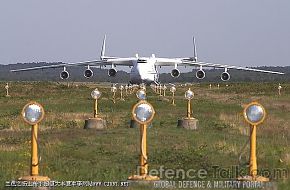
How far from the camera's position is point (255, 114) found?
9.81m

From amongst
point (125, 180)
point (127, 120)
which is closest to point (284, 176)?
point (125, 180)

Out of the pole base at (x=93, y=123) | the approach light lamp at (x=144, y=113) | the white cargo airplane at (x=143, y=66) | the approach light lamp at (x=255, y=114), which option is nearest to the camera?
the approach light lamp at (x=255, y=114)

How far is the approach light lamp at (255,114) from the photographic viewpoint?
978cm

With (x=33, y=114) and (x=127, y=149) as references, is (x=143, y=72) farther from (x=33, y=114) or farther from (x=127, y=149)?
(x=33, y=114)

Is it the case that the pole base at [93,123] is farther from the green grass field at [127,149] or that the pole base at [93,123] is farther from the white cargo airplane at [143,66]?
the white cargo airplane at [143,66]

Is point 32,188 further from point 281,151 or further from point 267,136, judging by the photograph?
point 267,136

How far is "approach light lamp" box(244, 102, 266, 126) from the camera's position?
978 centimetres

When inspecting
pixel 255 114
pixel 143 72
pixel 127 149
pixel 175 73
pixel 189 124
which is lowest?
pixel 127 149

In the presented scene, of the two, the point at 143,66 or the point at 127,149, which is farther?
the point at 143,66

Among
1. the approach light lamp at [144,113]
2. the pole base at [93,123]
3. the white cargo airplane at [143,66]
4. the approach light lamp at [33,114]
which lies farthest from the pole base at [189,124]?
the white cargo airplane at [143,66]

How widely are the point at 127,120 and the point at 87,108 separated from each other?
7.79m

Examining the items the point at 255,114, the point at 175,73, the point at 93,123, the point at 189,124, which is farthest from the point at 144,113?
the point at 175,73

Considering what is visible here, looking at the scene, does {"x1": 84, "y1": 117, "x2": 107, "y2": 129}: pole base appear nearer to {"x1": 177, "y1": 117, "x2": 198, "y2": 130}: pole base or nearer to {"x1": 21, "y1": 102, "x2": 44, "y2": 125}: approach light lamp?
{"x1": 177, "y1": 117, "x2": 198, "y2": 130}: pole base

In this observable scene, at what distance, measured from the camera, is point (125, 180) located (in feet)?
37.5
